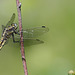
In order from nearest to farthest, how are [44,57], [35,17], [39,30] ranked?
[39,30], [44,57], [35,17]

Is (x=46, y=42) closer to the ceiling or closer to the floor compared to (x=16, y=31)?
closer to the floor

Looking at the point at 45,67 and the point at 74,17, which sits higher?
the point at 74,17

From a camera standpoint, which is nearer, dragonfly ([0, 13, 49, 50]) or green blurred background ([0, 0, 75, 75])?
dragonfly ([0, 13, 49, 50])

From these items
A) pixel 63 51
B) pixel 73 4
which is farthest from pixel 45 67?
pixel 73 4

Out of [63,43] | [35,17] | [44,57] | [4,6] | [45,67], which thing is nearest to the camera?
[45,67]

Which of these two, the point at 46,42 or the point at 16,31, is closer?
the point at 16,31

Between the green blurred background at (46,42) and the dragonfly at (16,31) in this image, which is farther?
the green blurred background at (46,42)

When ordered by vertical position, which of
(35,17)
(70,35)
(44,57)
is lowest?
(44,57)

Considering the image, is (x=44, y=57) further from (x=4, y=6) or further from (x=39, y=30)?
(x=4, y=6)
